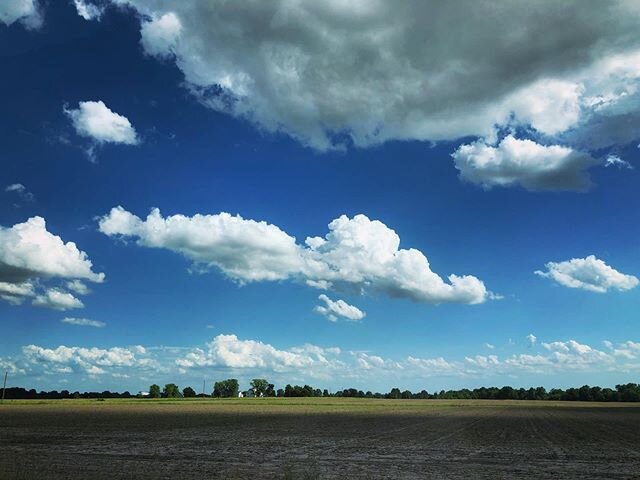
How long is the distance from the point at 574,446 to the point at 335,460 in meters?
16.8

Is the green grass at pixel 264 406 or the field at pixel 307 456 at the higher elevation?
the green grass at pixel 264 406

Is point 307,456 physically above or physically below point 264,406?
below

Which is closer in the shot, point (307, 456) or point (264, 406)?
point (307, 456)

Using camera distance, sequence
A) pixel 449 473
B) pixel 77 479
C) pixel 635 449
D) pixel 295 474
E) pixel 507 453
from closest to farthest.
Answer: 1. pixel 77 479
2. pixel 295 474
3. pixel 449 473
4. pixel 507 453
5. pixel 635 449

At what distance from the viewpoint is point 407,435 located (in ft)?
129

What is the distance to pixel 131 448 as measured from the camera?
29.0 metres

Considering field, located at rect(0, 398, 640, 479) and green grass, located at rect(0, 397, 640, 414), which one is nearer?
field, located at rect(0, 398, 640, 479)

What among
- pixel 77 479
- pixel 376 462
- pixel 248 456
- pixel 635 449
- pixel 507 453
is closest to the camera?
pixel 77 479

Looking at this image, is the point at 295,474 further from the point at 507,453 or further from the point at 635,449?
the point at 635,449

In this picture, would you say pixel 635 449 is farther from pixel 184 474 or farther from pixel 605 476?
pixel 184 474

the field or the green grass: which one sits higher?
the green grass

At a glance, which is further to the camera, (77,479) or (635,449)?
(635,449)

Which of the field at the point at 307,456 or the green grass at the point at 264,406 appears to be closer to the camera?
the field at the point at 307,456

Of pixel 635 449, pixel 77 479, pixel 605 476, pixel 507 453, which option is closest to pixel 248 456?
pixel 77 479
